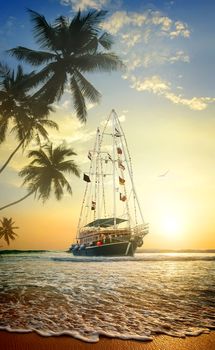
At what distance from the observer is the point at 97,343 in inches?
197

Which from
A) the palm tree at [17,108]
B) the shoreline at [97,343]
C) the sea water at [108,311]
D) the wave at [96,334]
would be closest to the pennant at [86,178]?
the palm tree at [17,108]

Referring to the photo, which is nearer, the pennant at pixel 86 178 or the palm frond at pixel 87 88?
the palm frond at pixel 87 88


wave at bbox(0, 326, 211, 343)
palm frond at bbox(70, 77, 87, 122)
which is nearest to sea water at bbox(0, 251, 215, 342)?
wave at bbox(0, 326, 211, 343)

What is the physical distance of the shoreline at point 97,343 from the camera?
188 inches

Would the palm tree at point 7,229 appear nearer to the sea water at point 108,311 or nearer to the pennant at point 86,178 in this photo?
A: the pennant at point 86,178

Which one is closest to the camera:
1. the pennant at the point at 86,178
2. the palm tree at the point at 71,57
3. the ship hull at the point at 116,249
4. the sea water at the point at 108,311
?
the sea water at the point at 108,311

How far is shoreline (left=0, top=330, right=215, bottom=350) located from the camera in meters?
4.79

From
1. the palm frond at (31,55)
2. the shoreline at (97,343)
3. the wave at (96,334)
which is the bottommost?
the shoreline at (97,343)

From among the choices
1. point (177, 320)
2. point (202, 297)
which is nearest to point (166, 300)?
point (202, 297)

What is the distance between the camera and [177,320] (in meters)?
6.61

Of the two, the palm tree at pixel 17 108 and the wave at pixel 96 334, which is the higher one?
the palm tree at pixel 17 108

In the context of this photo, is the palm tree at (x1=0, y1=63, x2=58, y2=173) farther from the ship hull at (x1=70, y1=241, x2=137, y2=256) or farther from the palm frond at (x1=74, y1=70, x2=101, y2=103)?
the ship hull at (x1=70, y1=241, x2=137, y2=256)

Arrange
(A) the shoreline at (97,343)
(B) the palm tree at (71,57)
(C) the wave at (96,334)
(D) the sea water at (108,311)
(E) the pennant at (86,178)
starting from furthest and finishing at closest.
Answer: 1. (E) the pennant at (86,178)
2. (B) the palm tree at (71,57)
3. (D) the sea water at (108,311)
4. (C) the wave at (96,334)
5. (A) the shoreline at (97,343)

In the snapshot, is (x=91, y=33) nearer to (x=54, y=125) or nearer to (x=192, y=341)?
(x=54, y=125)
